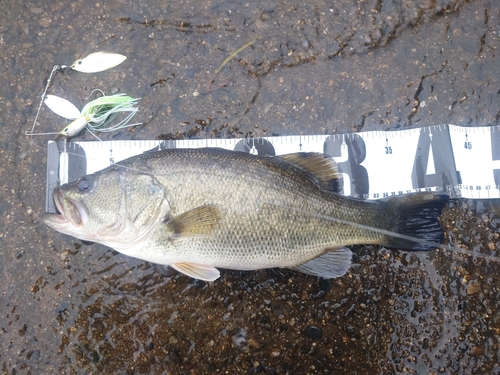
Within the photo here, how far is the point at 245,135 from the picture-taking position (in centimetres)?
293

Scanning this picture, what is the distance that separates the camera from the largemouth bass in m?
2.38

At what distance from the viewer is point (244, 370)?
274cm

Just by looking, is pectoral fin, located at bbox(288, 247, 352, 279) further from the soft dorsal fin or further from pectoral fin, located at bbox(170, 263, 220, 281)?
pectoral fin, located at bbox(170, 263, 220, 281)

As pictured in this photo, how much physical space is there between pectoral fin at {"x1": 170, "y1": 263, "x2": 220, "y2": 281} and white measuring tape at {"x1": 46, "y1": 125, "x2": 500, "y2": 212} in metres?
0.84

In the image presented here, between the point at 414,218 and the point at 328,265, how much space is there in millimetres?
614

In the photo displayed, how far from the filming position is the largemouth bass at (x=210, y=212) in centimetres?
238

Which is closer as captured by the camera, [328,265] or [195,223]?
[195,223]

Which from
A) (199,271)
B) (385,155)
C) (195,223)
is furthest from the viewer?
(385,155)

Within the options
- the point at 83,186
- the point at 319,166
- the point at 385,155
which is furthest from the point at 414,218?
the point at 83,186

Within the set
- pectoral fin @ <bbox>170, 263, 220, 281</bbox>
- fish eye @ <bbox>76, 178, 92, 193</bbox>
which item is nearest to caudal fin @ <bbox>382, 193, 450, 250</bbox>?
pectoral fin @ <bbox>170, 263, 220, 281</bbox>

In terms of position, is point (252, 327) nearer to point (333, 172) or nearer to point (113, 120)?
point (333, 172)

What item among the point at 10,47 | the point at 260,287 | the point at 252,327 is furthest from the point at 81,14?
the point at 252,327

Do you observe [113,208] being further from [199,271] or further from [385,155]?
[385,155]

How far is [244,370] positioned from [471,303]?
1.61 m
